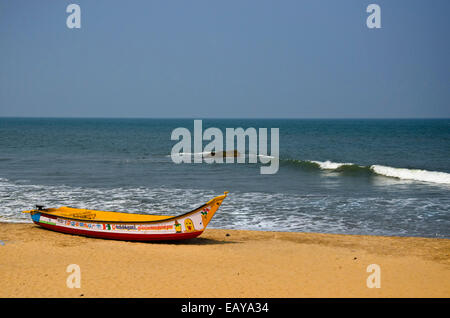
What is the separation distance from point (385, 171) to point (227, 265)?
76.1ft

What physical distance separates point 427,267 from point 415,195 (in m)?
12.1

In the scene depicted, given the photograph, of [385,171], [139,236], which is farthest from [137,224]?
[385,171]

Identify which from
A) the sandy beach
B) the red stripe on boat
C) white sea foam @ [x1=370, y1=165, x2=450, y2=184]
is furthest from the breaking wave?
the red stripe on boat

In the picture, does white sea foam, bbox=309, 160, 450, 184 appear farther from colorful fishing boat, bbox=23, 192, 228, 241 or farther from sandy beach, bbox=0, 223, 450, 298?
colorful fishing boat, bbox=23, 192, 228, 241

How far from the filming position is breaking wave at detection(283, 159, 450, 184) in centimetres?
2914

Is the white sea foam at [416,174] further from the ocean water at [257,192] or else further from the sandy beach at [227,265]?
the sandy beach at [227,265]

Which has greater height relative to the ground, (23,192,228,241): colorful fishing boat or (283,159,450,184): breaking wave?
(23,192,228,241): colorful fishing boat

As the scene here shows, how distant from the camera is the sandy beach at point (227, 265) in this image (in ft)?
34.1

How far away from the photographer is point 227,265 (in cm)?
1224

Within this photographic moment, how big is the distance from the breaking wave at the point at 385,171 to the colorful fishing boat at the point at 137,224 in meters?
18.9

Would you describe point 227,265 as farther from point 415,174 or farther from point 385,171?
point 385,171

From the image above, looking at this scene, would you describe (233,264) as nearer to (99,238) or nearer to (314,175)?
(99,238)

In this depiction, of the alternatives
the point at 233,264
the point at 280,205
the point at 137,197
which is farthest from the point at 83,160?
the point at 233,264

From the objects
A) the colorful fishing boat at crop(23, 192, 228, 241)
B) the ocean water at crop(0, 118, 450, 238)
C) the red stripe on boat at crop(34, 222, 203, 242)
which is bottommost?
the ocean water at crop(0, 118, 450, 238)
